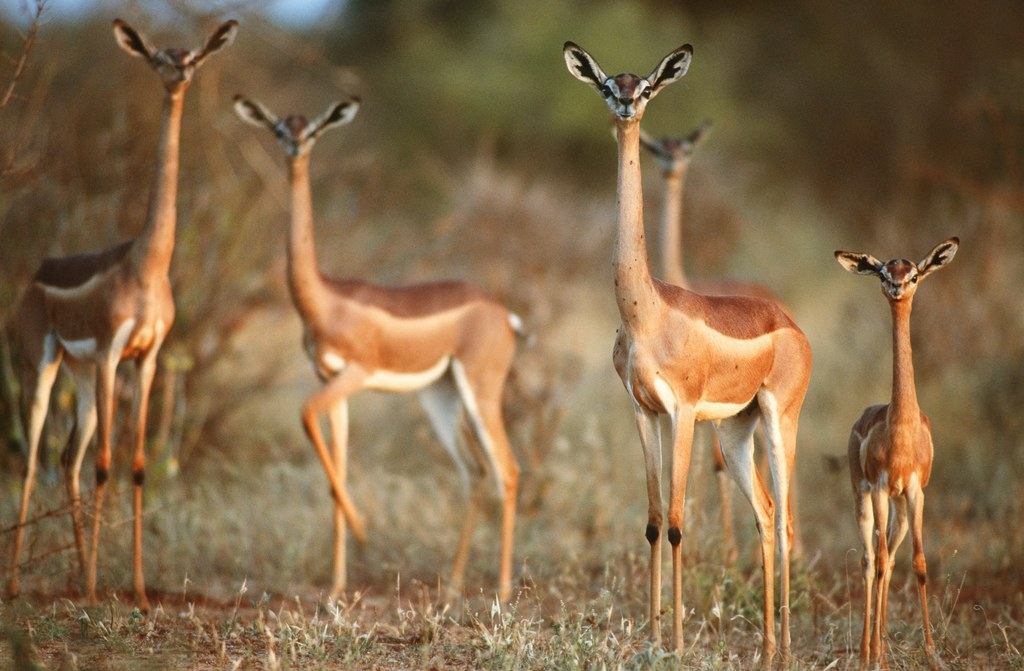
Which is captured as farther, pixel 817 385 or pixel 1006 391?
pixel 817 385

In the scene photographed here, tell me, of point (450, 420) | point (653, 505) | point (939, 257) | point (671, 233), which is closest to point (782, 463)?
point (653, 505)

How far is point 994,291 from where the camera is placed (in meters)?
11.0

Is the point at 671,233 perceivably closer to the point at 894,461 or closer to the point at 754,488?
the point at 754,488

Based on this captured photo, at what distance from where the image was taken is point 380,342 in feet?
21.6

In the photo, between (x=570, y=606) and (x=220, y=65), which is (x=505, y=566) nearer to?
(x=570, y=606)

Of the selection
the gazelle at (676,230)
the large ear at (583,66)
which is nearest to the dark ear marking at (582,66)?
the large ear at (583,66)

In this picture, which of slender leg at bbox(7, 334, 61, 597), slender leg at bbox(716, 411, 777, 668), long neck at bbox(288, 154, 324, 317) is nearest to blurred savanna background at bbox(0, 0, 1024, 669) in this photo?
slender leg at bbox(716, 411, 777, 668)

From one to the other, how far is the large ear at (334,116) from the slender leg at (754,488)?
2816mm

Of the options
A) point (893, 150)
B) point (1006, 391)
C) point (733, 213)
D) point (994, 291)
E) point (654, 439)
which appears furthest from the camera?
point (893, 150)

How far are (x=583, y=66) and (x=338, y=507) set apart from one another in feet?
9.81

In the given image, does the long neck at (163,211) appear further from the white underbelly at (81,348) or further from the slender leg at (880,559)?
the slender leg at (880,559)

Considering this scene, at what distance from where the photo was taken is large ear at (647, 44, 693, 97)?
4.56 meters

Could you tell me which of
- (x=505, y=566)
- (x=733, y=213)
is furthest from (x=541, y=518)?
(x=733, y=213)

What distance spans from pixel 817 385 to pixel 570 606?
5854 mm
